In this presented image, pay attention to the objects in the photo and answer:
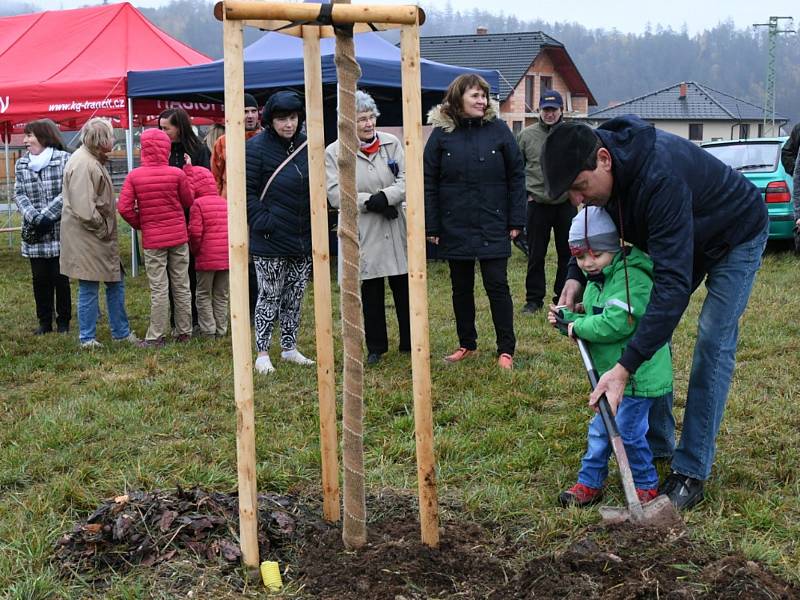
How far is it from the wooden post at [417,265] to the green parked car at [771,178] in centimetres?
954

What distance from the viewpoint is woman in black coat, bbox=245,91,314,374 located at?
6336mm

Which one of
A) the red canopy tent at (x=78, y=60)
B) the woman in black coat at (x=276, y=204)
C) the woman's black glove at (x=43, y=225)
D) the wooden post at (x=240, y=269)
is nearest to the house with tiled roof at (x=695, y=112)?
the red canopy tent at (x=78, y=60)

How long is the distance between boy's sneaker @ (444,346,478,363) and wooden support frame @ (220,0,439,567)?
3.15 meters

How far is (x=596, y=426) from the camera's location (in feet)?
12.8

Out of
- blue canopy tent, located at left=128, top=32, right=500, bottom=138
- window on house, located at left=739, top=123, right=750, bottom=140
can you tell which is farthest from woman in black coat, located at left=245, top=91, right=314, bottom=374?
window on house, located at left=739, top=123, right=750, bottom=140

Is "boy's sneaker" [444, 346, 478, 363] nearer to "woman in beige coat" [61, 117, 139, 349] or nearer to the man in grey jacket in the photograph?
the man in grey jacket

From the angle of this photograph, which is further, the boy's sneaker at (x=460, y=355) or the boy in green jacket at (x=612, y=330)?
the boy's sneaker at (x=460, y=355)

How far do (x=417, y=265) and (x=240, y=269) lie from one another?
23.5 inches

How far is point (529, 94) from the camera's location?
1813 inches

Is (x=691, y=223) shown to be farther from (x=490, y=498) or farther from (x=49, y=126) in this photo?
(x=49, y=126)

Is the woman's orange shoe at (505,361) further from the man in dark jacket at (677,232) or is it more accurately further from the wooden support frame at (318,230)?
the wooden support frame at (318,230)

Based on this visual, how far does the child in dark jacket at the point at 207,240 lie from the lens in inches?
298

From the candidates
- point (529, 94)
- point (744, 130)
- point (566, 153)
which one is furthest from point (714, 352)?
point (744, 130)

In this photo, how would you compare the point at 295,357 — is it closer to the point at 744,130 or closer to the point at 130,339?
the point at 130,339
